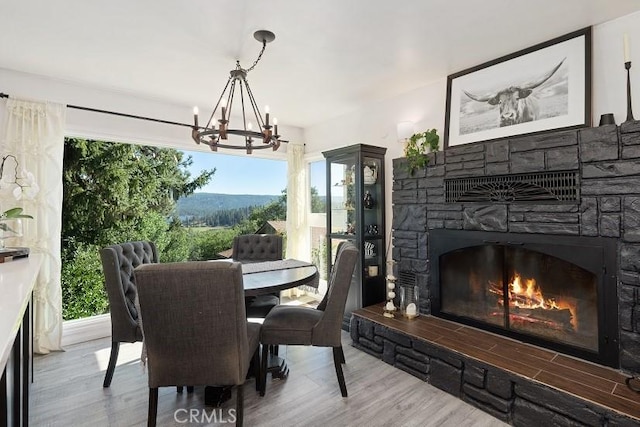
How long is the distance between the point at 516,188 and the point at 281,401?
2.30 meters

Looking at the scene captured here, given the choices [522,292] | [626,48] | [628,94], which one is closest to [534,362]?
[522,292]

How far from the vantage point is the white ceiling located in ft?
6.75

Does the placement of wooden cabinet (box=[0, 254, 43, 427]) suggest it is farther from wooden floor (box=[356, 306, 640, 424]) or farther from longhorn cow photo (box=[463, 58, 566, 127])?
longhorn cow photo (box=[463, 58, 566, 127])

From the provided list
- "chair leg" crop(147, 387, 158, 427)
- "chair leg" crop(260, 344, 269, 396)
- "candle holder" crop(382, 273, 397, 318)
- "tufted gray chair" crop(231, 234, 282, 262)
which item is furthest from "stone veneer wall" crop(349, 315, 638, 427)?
"chair leg" crop(147, 387, 158, 427)

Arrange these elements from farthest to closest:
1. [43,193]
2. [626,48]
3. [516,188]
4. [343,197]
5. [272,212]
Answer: [272,212] → [343,197] → [43,193] → [516,188] → [626,48]

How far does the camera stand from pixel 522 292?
102 inches

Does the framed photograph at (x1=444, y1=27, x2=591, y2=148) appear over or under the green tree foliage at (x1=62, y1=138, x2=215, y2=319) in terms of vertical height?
over

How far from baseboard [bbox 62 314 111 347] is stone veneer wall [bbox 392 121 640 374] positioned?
3.27m

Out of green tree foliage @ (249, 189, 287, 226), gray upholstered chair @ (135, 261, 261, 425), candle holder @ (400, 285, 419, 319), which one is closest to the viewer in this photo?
gray upholstered chair @ (135, 261, 261, 425)

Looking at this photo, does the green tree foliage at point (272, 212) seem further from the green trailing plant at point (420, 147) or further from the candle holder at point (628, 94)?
the candle holder at point (628, 94)

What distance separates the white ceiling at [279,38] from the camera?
206 cm

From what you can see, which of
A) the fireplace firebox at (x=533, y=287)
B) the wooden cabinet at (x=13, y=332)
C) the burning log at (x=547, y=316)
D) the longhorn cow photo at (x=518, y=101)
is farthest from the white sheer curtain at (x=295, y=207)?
the wooden cabinet at (x=13, y=332)

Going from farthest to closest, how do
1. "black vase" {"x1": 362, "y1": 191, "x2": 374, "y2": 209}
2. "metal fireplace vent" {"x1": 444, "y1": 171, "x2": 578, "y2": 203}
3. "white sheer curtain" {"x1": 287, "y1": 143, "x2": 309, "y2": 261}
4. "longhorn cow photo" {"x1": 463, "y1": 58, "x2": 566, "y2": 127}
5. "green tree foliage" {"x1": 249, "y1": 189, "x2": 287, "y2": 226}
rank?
"green tree foliage" {"x1": 249, "y1": 189, "x2": 287, "y2": 226} < "white sheer curtain" {"x1": 287, "y1": 143, "x2": 309, "y2": 261} < "black vase" {"x1": 362, "y1": 191, "x2": 374, "y2": 209} < "longhorn cow photo" {"x1": 463, "y1": 58, "x2": 566, "y2": 127} < "metal fireplace vent" {"x1": 444, "y1": 171, "x2": 578, "y2": 203}

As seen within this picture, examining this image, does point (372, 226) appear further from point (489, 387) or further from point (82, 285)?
point (82, 285)
